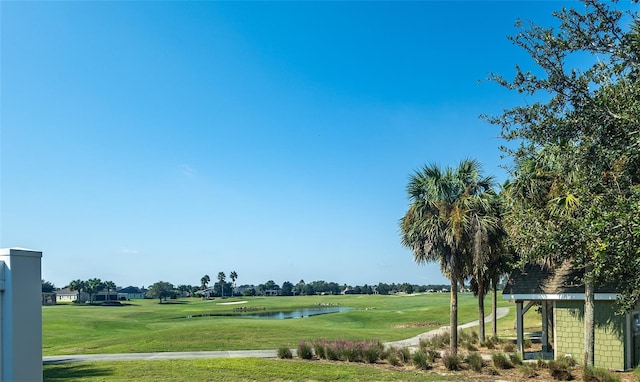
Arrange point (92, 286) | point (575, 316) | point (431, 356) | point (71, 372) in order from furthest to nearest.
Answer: point (92, 286), point (575, 316), point (431, 356), point (71, 372)

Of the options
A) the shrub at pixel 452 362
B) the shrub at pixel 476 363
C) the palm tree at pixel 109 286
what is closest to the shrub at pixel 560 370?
the shrub at pixel 476 363

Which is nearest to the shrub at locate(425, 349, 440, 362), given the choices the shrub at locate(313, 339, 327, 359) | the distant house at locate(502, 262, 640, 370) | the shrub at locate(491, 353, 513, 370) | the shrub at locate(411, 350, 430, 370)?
the shrub at locate(411, 350, 430, 370)

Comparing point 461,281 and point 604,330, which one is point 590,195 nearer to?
point 604,330

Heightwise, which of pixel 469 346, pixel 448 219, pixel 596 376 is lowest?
pixel 469 346

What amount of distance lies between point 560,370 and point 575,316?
4022mm

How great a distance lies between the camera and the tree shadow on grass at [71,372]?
1633cm

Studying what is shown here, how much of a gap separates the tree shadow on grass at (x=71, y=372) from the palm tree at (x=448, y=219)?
13388mm

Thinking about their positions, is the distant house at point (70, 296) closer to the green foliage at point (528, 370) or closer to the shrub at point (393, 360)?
the shrub at point (393, 360)

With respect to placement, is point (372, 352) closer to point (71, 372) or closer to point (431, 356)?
point (431, 356)

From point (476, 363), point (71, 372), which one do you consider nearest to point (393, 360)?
point (476, 363)

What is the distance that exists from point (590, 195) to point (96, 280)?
5957 inches

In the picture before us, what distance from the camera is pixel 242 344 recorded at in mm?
27281

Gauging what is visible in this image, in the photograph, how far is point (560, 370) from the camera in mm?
16703

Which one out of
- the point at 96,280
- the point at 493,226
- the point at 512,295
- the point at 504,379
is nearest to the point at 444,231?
the point at 493,226
